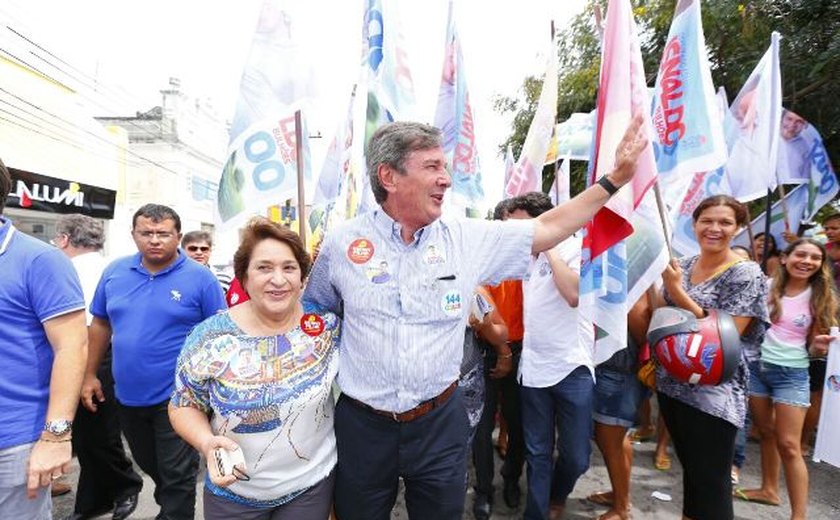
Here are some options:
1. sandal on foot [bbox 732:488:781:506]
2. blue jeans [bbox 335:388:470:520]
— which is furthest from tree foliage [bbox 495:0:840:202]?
blue jeans [bbox 335:388:470:520]

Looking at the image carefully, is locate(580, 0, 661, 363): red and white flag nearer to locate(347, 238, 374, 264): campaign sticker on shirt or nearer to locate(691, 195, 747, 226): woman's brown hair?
locate(691, 195, 747, 226): woman's brown hair

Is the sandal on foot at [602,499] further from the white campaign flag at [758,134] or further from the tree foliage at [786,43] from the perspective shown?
the tree foliage at [786,43]

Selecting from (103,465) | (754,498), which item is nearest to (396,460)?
(103,465)

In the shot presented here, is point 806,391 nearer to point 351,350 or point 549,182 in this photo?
point 351,350

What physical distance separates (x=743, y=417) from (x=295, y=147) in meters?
2.86

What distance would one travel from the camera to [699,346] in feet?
7.36

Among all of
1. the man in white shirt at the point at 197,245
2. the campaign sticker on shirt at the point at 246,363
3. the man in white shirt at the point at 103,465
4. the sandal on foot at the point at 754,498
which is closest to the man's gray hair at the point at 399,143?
the campaign sticker on shirt at the point at 246,363

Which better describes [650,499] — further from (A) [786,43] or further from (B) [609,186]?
(A) [786,43]

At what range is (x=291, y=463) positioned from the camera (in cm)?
177

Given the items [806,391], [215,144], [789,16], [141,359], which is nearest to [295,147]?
[141,359]

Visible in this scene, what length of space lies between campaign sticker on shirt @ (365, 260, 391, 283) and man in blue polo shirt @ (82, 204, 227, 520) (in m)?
1.45

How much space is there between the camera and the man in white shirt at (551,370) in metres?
2.78

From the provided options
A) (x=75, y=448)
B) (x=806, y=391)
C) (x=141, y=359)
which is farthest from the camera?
(x=75, y=448)

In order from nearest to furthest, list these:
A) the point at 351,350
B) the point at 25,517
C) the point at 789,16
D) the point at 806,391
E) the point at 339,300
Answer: the point at 25,517, the point at 351,350, the point at 339,300, the point at 806,391, the point at 789,16
